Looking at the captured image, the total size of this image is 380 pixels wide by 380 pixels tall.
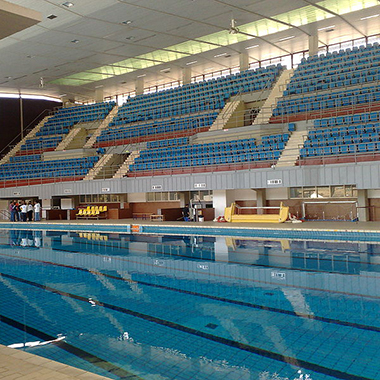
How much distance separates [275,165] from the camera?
1427 centimetres

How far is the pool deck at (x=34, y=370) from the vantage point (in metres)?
2.85

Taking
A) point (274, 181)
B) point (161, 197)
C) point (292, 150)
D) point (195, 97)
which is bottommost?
point (161, 197)

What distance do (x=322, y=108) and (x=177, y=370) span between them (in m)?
14.7

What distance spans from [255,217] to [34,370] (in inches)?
471

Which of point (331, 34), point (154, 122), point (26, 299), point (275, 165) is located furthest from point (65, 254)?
point (331, 34)

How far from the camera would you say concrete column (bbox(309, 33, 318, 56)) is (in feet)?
62.8

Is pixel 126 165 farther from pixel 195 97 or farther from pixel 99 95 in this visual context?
pixel 99 95

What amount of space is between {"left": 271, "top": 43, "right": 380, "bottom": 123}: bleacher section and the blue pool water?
26.7 feet

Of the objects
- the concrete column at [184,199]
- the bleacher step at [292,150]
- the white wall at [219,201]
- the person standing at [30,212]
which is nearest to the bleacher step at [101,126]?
the person standing at [30,212]

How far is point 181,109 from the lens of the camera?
21781 millimetres

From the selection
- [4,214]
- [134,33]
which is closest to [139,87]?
[134,33]

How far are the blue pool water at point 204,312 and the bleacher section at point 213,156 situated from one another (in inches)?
246

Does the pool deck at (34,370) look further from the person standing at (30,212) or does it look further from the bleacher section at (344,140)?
the person standing at (30,212)

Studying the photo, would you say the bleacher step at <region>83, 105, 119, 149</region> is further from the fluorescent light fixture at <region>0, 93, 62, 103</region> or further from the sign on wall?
the sign on wall
